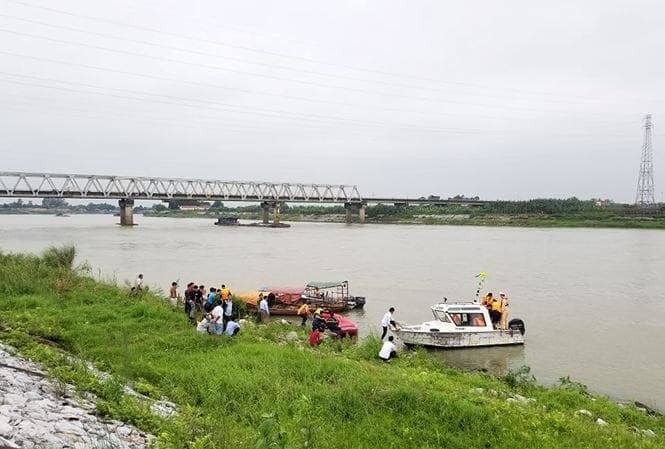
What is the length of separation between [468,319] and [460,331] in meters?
0.91

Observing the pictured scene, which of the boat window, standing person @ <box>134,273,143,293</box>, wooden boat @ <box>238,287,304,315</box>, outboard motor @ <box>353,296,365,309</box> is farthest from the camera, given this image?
outboard motor @ <box>353,296,365,309</box>

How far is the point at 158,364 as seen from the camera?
41.0 ft

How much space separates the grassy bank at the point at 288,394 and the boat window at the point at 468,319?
5029 millimetres

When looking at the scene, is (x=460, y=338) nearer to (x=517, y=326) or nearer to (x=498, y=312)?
(x=498, y=312)

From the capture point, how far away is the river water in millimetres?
20312

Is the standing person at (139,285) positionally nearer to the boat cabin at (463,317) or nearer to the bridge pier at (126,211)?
the boat cabin at (463,317)

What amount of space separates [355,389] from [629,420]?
714cm

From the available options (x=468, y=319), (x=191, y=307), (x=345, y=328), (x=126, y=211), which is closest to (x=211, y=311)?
(x=191, y=307)

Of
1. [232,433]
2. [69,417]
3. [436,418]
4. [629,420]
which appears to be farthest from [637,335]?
[69,417]

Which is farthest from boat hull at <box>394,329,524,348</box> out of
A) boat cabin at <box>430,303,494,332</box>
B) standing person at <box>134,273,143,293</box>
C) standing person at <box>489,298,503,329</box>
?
standing person at <box>134,273,143,293</box>

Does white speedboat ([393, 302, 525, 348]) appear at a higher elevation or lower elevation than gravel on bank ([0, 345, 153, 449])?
lower

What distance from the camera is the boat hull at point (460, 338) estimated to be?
2114 cm

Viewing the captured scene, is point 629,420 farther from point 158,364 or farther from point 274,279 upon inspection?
point 274,279

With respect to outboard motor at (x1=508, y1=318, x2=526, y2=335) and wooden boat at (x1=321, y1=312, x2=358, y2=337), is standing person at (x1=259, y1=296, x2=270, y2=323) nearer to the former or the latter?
wooden boat at (x1=321, y1=312, x2=358, y2=337)
